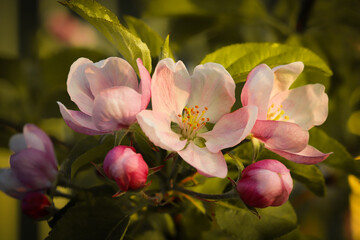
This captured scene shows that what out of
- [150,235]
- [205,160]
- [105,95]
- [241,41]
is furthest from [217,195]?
[241,41]

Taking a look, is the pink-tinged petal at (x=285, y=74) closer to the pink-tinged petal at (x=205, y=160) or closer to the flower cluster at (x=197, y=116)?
the flower cluster at (x=197, y=116)

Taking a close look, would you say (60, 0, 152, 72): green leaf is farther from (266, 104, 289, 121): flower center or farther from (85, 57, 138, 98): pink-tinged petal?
(266, 104, 289, 121): flower center

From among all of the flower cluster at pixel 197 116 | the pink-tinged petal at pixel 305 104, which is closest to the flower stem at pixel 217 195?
the flower cluster at pixel 197 116

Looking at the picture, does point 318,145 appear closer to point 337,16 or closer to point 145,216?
point 145,216

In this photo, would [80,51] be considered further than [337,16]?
No

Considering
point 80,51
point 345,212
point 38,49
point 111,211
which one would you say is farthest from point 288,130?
point 345,212

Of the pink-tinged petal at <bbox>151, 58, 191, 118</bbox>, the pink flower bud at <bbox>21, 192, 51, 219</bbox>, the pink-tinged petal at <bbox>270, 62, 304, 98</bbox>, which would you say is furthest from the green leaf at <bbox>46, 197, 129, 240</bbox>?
the pink-tinged petal at <bbox>270, 62, 304, 98</bbox>

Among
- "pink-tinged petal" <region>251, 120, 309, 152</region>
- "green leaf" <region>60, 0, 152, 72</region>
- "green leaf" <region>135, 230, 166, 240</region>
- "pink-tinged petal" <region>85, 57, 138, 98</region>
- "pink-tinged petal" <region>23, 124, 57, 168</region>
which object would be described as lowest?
"green leaf" <region>135, 230, 166, 240</region>
